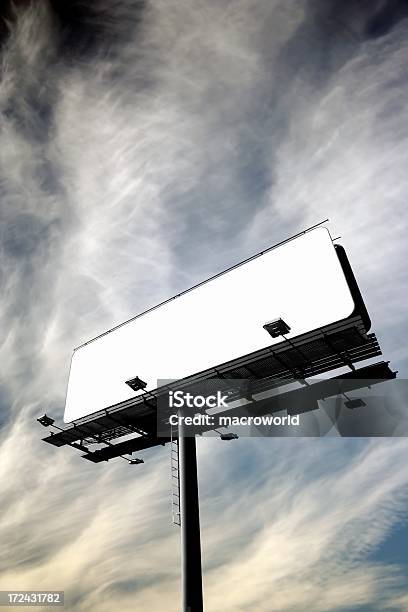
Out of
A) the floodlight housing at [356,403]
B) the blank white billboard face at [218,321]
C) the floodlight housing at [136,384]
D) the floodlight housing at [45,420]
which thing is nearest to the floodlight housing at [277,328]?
the blank white billboard face at [218,321]

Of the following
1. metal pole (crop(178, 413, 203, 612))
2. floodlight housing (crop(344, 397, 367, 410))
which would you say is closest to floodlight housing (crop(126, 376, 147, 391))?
metal pole (crop(178, 413, 203, 612))

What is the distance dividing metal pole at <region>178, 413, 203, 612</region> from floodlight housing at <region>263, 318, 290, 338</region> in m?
5.72

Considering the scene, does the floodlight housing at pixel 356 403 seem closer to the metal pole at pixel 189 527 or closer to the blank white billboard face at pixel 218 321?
the blank white billboard face at pixel 218 321

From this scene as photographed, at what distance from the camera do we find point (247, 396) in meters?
16.3

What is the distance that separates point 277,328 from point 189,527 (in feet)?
26.0

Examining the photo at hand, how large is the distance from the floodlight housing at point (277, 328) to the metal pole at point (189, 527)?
5721 millimetres

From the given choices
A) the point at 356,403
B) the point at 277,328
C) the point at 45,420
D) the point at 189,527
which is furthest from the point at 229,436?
the point at 45,420

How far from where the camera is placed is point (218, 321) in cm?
1762

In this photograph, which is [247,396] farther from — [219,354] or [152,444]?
[152,444]

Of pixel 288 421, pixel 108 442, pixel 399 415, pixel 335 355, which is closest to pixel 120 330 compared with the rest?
pixel 108 442

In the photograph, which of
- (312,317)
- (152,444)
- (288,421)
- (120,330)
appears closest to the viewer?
(312,317)

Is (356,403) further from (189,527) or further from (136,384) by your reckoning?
(136,384)

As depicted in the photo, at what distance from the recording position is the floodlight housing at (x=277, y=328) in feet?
48.6

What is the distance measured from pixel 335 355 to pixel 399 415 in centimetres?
329
